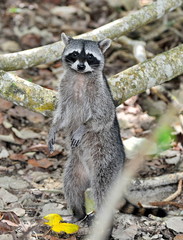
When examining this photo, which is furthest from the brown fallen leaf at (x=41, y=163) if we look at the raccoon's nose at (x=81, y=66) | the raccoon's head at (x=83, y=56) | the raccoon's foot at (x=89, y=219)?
the raccoon's nose at (x=81, y=66)

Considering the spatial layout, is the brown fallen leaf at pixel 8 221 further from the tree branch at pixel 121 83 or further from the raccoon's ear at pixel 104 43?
the raccoon's ear at pixel 104 43

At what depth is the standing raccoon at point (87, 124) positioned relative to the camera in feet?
17.0

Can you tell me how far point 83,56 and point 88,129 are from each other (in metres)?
0.85

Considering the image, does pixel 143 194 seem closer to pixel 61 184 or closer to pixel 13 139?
pixel 61 184

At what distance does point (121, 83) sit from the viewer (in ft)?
18.5

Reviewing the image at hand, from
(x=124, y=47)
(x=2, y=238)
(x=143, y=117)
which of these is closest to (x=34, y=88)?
(x=2, y=238)

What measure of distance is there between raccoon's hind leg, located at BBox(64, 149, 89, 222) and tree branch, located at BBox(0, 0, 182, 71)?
1.44m

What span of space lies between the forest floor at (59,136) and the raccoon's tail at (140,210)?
66mm

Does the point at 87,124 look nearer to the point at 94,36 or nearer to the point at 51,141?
the point at 51,141

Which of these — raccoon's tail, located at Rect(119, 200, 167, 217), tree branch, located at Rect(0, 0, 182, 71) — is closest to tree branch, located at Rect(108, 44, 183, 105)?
tree branch, located at Rect(0, 0, 182, 71)

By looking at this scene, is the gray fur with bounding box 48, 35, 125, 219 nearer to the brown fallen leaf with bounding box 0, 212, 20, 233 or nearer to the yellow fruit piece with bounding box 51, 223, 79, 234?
the yellow fruit piece with bounding box 51, 223, 79, 234

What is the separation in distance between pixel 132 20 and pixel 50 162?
2.37 meters

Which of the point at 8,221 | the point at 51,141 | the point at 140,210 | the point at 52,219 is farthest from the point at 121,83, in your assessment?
the point at 8,221

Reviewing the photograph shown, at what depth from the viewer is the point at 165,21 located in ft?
32.2
